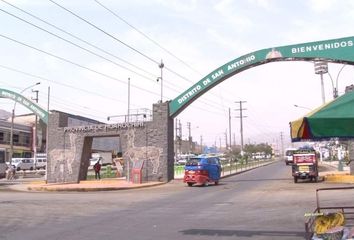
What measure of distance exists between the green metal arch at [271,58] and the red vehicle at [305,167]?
6.66 m

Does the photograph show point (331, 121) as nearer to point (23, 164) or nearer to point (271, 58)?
point (271, 58)

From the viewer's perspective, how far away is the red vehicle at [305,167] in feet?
114

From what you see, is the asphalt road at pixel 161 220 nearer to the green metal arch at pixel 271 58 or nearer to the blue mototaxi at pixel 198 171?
the blue mototaxi at pixel 198 171

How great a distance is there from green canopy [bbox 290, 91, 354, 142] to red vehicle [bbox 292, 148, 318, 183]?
2703 centimetres

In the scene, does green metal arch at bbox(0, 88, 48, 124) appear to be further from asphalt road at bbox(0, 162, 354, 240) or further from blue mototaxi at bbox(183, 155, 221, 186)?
asphalt road at bbox(0, 162, 354, 240)

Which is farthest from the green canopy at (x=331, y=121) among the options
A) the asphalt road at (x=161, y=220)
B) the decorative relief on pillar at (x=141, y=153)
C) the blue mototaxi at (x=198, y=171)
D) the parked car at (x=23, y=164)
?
the parked car at (x=23, y=164)

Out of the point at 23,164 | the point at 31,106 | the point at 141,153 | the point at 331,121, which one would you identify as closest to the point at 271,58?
the point at 141,153

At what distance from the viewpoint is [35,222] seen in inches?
594

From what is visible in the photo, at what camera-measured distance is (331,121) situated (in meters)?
8.36

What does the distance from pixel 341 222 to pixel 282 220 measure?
18.3 feet

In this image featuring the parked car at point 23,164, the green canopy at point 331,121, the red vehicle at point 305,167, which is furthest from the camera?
the parked car at point 23,164

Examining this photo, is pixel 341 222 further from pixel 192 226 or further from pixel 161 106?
pixel 161 106

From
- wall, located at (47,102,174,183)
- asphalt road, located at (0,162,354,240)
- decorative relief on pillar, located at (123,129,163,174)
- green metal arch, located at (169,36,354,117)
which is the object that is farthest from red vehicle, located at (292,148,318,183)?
asphalt road, located at (0,162,354,240)

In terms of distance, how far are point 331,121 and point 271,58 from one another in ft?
93.2
